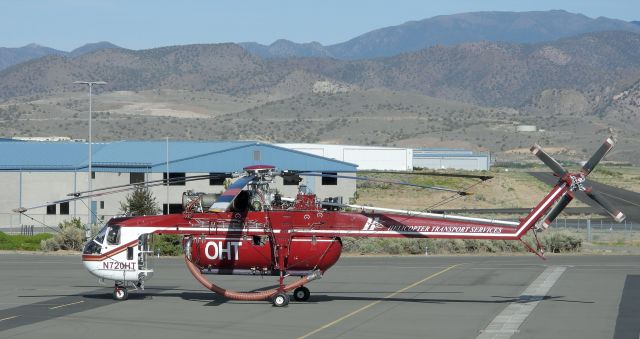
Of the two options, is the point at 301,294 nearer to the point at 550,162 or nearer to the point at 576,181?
the point at 550,162

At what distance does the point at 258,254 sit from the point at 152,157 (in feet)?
144

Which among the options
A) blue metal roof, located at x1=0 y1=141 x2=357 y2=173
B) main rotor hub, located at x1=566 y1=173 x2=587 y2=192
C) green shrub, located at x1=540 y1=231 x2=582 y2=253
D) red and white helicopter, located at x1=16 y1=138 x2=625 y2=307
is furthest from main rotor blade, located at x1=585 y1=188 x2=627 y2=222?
blue metal roof, located at x1=0 y1=141 x2=357 y2=173

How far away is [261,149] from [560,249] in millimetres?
30191

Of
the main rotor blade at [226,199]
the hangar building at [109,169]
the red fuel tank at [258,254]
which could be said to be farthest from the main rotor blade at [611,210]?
the hangar building at [109,169]

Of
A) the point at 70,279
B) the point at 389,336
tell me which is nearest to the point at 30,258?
the point at 70,279

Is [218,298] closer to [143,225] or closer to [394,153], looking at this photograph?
[143,225]

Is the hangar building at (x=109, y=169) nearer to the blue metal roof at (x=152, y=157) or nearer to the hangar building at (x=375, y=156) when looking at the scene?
the blue metal roof at (x=152, y=157)

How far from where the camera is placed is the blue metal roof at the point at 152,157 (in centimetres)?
7562

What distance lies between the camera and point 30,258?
51.6 m

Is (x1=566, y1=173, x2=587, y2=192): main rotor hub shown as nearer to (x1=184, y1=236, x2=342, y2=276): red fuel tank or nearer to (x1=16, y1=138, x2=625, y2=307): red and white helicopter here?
(x1=16, y1=138, x2=625, y2=307): red and white helicopter

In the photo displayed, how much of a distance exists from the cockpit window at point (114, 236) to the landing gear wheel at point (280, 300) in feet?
18.5

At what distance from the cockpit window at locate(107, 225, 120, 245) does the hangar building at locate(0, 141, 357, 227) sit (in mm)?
37500

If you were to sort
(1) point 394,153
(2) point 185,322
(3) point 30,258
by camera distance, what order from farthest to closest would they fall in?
(1) point 394,153, (3) point 30,258, (2) point 185,322

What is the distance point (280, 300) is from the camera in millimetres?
32094
